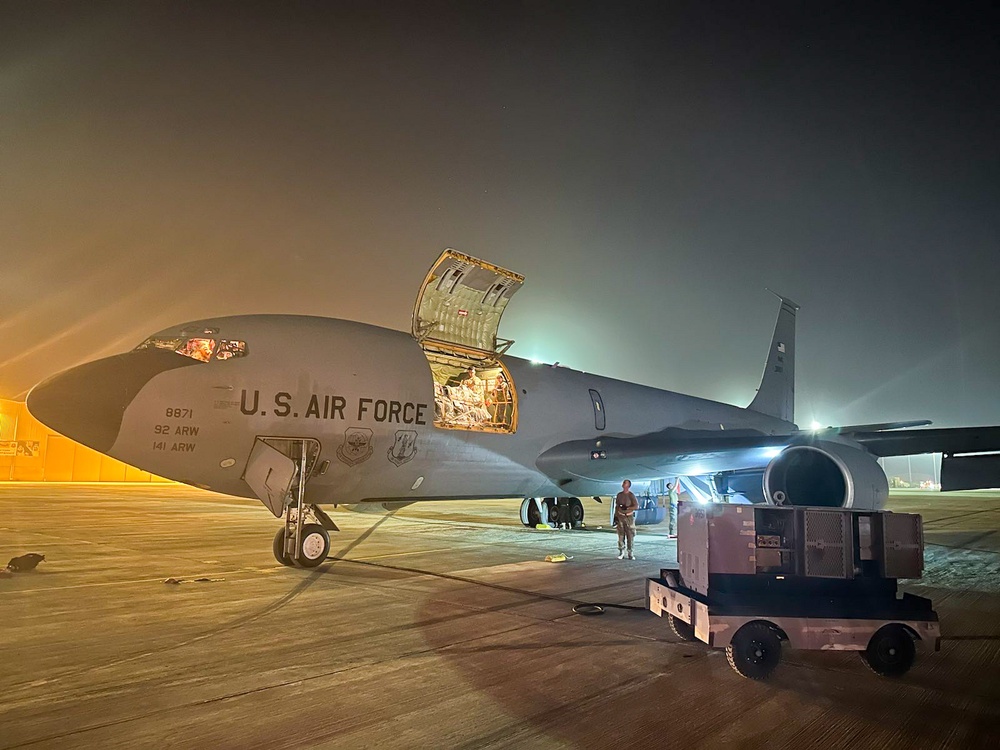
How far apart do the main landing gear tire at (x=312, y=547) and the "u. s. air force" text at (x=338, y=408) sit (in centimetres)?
183

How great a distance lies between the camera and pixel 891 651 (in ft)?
17.0

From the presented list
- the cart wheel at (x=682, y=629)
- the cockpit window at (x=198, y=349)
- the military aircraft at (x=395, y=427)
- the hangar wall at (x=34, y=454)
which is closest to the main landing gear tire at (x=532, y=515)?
the military aircraft at (x=395, y=427)

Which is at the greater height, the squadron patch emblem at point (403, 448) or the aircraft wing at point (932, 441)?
the aircraft wing at point (932, 441)

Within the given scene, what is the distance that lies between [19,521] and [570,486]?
15111 millimetres

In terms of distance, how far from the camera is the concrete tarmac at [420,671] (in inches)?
151

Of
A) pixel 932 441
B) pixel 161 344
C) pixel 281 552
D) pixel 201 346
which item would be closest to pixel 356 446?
pixel 281 552

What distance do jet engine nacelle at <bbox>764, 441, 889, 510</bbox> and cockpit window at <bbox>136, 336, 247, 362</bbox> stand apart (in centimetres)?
874

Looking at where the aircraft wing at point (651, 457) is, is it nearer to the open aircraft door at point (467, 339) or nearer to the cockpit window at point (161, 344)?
the open aircraft door at point (467, 339)

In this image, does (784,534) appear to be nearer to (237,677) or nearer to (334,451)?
(237,677)

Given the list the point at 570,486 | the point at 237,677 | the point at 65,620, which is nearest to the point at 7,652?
Result: the point at 65,620

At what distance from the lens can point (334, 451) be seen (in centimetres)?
1024

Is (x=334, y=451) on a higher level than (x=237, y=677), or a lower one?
higher

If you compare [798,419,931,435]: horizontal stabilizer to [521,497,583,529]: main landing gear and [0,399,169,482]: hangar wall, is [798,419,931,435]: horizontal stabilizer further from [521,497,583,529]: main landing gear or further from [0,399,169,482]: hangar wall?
[0,399,169,482]: hangar wall

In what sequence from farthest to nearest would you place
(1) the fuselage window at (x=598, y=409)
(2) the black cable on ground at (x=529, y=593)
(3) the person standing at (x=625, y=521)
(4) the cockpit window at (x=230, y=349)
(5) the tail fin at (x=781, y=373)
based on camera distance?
1. (5) the tail fin at (x=781, y=373)
2. (1) the fuselage window at (x=598, y=409)
3. (3) the person standing at (x=625, y=521)
4. (4) the cockpit window at (x=230, y=349)
5. (2) the black cable on ground at (x=529, y=593)
